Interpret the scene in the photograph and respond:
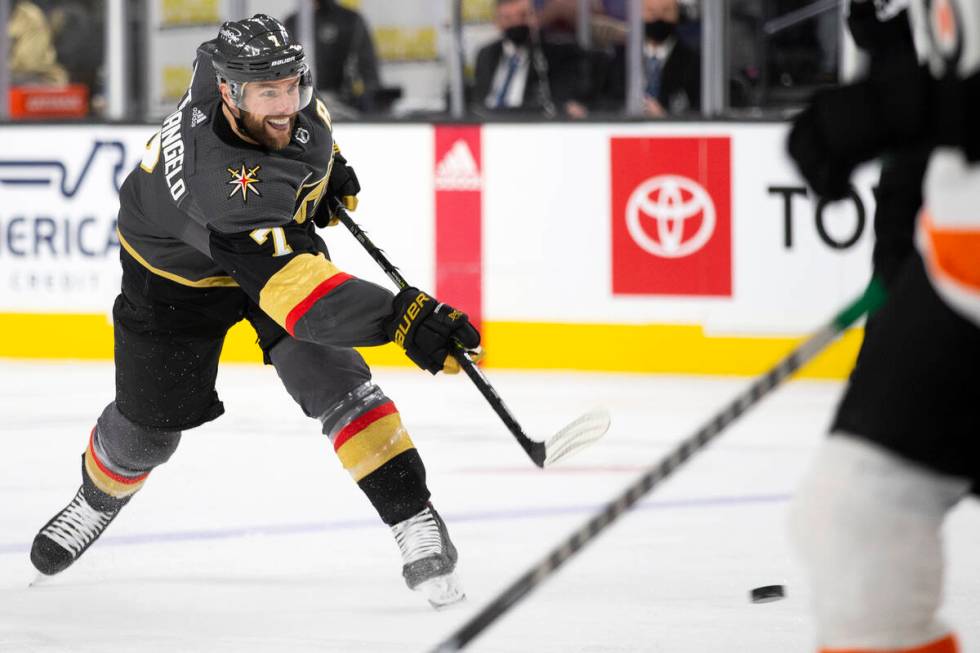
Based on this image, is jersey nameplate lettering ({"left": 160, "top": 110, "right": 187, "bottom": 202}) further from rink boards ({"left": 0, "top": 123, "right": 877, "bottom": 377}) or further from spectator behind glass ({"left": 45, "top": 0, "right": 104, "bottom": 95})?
spectator behind glass ({"left": 45, "top": 0, "right": 104, "bottom": 95})

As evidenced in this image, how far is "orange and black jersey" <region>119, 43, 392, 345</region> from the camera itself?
99.2 inches

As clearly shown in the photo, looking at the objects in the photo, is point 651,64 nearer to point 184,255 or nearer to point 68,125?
point 68,125

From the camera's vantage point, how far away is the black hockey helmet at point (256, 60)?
261 centimetres

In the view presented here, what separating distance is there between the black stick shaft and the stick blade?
0.05 ft

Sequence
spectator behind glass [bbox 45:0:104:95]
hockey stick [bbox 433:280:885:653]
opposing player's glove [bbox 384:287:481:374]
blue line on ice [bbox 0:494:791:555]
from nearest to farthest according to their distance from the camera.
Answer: hockey stick [bbox 433:280:885:653] < opposing player's glove [bbox 384:287:481:374] < blue line on ice [bbox 0:494:791:555] < spectator behind glass [bbox 45:0:104:95]

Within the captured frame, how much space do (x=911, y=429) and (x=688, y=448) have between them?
Result: 29cm

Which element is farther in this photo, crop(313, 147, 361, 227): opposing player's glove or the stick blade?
crop(313, 147, 361, 227): opposing player's glove

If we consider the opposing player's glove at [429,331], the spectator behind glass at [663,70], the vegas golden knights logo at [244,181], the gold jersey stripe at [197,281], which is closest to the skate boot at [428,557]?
the opposing player's glove at [429,331]

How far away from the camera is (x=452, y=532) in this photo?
3.38 meters

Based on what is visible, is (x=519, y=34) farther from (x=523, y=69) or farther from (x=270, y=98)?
(x=270, y=98)

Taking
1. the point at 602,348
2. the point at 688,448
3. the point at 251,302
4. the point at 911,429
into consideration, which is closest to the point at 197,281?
the point at 251,302

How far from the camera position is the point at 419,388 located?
5320mm

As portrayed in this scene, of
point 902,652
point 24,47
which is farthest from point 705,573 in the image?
point 24,47

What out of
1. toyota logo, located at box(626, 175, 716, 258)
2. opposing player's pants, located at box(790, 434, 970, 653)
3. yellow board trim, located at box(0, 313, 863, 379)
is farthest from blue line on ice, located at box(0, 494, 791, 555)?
opposing player's pants, located at box(790, 434, 970, 653)
